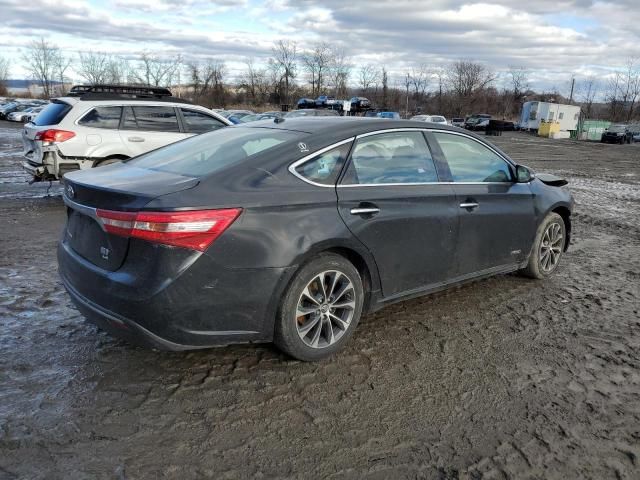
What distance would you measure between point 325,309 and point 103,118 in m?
6.58

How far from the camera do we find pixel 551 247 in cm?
547

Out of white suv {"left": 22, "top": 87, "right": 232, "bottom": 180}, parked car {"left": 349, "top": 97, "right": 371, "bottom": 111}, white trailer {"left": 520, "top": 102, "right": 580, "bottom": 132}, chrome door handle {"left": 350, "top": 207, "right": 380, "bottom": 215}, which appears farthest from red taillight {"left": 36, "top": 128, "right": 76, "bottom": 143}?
white trailer {"left": 520, "top": 102, "right": 580, "bottom": 132}

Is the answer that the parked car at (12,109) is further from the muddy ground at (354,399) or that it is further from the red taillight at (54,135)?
the muddy ground at (354,399)

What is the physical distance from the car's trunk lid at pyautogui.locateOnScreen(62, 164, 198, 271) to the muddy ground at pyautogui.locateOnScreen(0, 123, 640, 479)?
76cm

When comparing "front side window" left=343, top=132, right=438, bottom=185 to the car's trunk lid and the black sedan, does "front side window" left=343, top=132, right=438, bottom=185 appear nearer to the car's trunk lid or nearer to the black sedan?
the black sedan

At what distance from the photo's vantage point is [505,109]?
96562 mm

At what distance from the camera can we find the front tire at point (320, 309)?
11.0 feet

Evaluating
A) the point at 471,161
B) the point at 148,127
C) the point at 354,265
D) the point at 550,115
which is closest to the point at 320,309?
the point at 354,265

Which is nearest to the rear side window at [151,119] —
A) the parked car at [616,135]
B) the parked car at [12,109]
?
the parked car at [12,109]

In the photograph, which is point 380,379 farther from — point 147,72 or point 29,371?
point 147,72

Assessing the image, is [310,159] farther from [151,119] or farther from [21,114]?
[21,114]

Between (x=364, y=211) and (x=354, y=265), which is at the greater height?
(x=364, y=211)

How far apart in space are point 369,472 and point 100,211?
2.04m

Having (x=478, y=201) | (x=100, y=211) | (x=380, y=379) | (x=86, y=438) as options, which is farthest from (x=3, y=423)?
(x=478, y=201)
